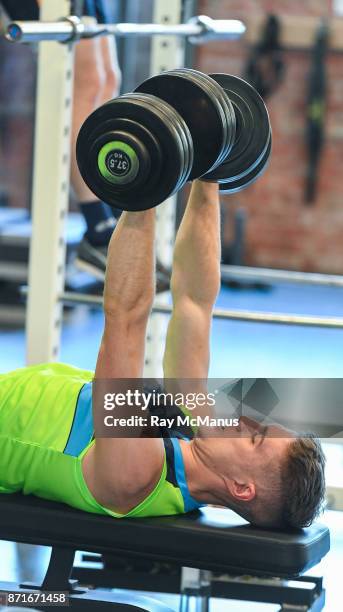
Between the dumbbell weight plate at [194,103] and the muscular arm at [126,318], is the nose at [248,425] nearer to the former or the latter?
the muscular arm at [126,318]

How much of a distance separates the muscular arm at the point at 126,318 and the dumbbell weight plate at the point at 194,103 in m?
0.19

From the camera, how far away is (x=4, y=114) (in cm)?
729

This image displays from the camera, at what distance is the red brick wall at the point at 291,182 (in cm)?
720

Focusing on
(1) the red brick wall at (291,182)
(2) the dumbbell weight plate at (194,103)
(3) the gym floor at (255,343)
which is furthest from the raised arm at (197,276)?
(1) the red brick wall at (291,182)

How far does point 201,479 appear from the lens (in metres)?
2.12

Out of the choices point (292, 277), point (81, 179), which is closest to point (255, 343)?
point (292, 277)

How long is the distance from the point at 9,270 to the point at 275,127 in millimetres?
2648

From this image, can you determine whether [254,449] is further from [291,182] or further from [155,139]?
[291,182]

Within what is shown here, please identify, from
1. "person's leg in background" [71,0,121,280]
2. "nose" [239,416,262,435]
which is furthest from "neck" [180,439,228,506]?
"person's leg in background" [71,0,121,280]

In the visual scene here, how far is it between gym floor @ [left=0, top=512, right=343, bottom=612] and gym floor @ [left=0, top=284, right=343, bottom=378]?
179 cm

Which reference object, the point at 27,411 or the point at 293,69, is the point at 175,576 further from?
the point at 293,69

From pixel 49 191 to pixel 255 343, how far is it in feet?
8.77

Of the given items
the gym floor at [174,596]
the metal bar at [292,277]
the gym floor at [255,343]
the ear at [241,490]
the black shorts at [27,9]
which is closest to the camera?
the ear at [241,490]

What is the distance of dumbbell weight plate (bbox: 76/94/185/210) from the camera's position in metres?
1.85
